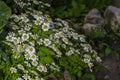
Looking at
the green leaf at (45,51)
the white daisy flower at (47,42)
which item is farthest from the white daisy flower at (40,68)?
the white daisy flower at (47,42)

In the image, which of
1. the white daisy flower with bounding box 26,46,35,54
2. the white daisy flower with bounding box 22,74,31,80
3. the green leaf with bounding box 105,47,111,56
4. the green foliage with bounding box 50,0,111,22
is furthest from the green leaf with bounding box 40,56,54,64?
the green foliage with bounding box 50,0,111,22

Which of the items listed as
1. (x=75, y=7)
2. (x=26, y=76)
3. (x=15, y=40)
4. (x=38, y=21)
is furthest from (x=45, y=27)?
(x=75, y=7)

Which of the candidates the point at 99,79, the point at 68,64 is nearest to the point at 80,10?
the point at 99,79

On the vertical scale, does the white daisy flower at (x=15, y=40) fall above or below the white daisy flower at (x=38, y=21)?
below

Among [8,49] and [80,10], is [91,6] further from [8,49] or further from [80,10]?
[8,49]

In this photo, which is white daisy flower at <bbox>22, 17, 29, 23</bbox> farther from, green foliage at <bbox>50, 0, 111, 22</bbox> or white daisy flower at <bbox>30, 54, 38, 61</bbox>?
green foliage at <bbox>50, 0, 111, 22</bbox>

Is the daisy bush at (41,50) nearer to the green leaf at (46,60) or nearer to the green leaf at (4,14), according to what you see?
the green leaf at (46,60)

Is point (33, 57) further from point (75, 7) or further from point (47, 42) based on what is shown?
point (75, 7)

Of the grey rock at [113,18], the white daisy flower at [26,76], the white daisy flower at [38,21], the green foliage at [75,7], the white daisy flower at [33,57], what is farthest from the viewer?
the green foliage at [75,7]
